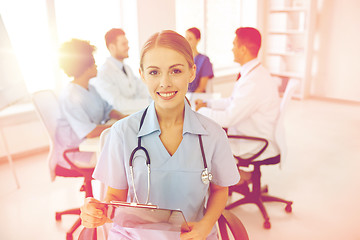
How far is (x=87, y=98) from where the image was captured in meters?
2.48

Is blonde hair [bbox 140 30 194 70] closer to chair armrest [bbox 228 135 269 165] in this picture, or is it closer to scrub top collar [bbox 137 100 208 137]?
scrub top collar [bbox 137 100 208 137]

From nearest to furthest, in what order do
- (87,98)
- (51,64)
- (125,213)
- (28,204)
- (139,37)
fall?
(125,213)
(87,98)
(28,204)
(51,64)
(139,37)

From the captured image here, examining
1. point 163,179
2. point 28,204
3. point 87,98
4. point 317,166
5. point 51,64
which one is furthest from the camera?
point 51,64

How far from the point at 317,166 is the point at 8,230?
9.23 feet

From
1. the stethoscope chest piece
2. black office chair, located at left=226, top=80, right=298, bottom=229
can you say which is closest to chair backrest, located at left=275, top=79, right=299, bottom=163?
black office chair, located at left=226, top=80, right=298, bottom=229

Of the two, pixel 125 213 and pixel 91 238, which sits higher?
pixel 125 213

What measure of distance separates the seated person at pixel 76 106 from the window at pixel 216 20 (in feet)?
10.3

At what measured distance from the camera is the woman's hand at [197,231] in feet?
4.17

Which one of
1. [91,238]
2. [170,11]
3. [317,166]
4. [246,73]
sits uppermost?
[170,11]

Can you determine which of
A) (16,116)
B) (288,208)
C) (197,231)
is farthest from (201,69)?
(197,231)

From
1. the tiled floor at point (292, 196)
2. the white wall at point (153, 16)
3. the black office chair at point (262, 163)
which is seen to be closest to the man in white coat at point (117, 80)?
the tiled floor at point (292, 196)

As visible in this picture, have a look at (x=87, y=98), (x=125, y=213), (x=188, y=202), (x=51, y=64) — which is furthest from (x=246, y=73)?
(x=51, y=64)

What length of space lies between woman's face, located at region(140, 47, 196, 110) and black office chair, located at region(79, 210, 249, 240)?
523 mm

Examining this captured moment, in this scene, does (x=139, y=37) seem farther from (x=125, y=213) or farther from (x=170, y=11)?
(x=125, y=213)
